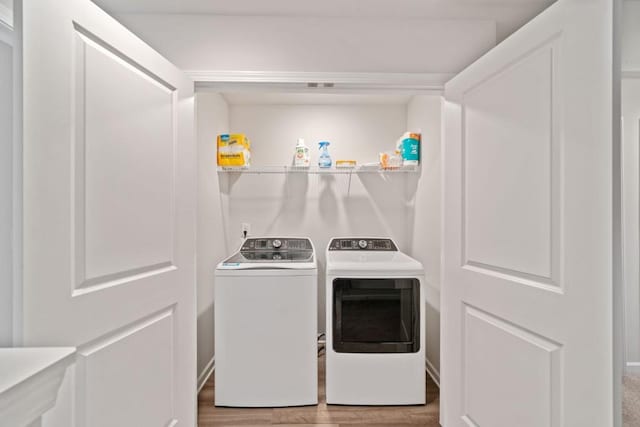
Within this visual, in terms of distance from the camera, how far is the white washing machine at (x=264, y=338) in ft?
6.88

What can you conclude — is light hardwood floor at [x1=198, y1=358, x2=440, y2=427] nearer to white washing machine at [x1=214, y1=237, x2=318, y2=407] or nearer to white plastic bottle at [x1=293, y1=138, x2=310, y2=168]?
white washing machine at [x1=214, y1=237, x2=318, y2=407]

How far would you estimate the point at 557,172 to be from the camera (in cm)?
108

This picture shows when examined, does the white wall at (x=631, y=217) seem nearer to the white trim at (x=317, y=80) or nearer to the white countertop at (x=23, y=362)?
the white trim at (x=317, y=80)

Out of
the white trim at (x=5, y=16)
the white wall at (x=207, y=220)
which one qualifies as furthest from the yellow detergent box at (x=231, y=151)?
the white trim at (x=5, y=16)

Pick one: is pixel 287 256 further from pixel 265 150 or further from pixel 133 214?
pixel 133 214

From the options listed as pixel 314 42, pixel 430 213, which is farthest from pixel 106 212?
pixel 430 213

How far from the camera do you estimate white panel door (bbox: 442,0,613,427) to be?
37.8 inches

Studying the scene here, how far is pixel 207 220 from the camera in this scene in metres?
2.51

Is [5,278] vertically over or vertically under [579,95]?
under

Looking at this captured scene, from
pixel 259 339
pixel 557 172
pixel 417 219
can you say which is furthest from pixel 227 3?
pixel 417 219

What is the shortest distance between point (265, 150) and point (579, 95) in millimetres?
2549

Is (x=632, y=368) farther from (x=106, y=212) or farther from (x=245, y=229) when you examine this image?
(x=245, y=229)

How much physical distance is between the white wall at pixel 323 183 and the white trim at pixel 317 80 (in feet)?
4.49

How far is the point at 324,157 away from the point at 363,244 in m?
0.83
